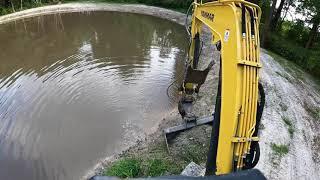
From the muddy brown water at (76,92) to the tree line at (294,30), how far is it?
476cm

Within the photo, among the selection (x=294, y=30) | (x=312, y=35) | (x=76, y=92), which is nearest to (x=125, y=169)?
(x=76, y=92)

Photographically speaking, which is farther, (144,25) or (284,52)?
(144,25)

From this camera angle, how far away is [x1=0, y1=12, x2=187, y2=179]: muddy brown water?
28.2 feet

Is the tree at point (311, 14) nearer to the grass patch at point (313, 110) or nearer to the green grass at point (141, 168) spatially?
the grass patch at point (313, 110)

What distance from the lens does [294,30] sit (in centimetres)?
1962

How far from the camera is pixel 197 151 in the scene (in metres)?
8.05

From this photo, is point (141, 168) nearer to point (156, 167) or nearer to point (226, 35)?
point (156, 167)

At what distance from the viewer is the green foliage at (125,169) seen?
24.0 ft

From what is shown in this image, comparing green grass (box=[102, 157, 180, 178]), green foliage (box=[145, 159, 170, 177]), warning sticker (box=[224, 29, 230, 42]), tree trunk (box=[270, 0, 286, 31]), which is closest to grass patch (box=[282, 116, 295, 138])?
green grass (box=[102, 157, 180, 178])

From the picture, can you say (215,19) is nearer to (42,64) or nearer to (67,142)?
(67,142)

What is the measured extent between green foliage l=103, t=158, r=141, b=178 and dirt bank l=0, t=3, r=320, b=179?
52cm

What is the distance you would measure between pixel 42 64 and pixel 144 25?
32.2 ft

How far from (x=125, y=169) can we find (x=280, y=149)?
11.3ft

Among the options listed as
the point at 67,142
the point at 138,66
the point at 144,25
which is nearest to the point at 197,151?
the point at 67,142
